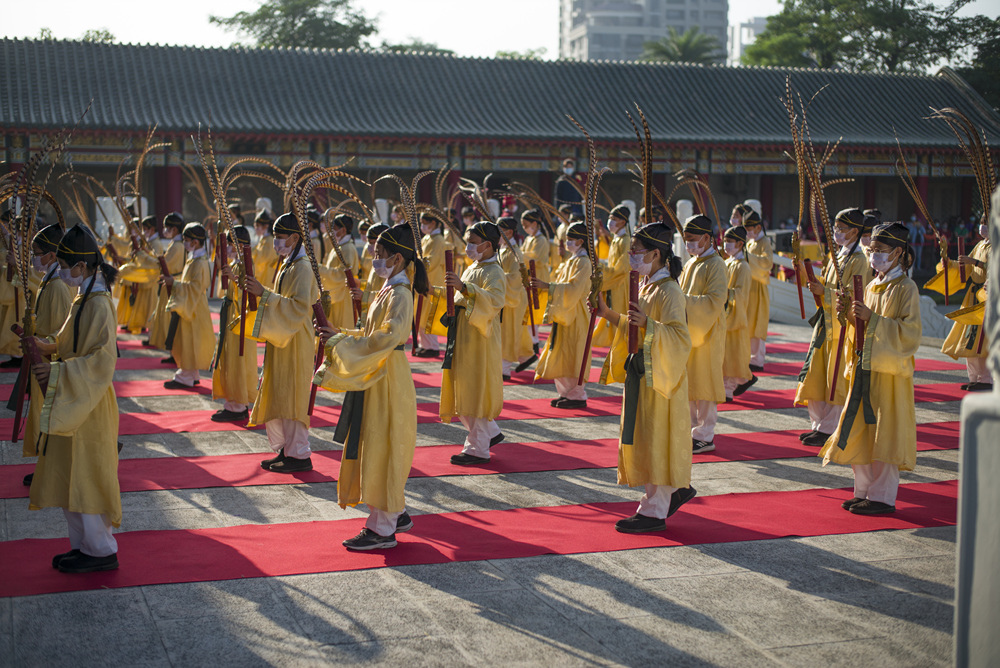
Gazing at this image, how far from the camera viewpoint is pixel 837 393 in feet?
24.6

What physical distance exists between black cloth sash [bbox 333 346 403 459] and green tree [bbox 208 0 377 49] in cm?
3802

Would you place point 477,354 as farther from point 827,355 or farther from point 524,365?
point 524,365

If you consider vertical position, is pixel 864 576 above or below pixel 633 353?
below

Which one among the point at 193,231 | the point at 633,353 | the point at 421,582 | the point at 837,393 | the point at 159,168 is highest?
the point at 159,168

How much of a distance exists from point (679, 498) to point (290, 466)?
2618 millimetres

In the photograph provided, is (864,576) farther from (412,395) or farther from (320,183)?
(320,183)

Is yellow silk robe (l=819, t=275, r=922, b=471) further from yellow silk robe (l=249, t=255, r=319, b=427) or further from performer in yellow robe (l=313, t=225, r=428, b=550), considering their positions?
yellow silk robe (l=249, t=255, r=319, b=427)

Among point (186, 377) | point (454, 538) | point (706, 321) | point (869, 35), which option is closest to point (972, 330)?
point (706, 321)

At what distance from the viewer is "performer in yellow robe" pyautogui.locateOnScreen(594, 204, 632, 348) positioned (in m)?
9.70

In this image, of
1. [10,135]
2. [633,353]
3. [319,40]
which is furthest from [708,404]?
[319,40]

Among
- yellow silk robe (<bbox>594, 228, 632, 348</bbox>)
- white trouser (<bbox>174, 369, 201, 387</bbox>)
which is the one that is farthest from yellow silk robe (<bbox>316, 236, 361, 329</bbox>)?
yellow silk robe (<bbox>594, 228, 632, 348</bbox>)

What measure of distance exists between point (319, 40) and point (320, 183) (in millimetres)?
36476

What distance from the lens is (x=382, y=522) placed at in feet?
16.5

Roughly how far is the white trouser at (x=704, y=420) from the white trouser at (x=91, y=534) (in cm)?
428
